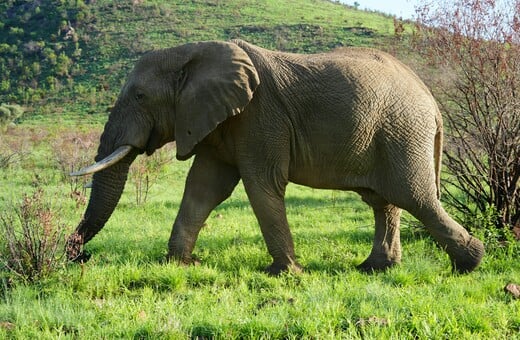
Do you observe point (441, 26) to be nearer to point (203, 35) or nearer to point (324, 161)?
point (324, 161)

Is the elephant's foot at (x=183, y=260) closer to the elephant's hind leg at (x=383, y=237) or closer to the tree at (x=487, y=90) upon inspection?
the elephant's hind leg at (x=383, y=237)

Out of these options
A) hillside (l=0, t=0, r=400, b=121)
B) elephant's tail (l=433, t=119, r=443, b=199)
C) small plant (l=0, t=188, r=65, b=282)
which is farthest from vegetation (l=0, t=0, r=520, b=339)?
hillside (l=0, t=0, r=400, b=121)

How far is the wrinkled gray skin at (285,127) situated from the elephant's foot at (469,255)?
0.03 feet

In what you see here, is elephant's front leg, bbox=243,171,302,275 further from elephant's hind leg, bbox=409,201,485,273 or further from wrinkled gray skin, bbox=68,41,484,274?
elephant's hind leg, bbox=409,201,485,273

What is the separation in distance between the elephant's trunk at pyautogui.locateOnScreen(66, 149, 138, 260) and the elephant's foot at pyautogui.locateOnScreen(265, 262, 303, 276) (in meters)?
1.85

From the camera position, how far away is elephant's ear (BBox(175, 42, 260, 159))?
561 centimetres

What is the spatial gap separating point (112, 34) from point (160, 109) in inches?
2285

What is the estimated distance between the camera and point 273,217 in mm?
5836

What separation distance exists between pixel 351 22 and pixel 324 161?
5786 centimetres

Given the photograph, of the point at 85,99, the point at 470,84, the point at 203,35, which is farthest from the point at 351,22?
the point at 470,84

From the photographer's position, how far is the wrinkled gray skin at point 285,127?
18.7 ft

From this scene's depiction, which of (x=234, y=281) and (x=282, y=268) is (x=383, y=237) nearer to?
(x=282, y=268)

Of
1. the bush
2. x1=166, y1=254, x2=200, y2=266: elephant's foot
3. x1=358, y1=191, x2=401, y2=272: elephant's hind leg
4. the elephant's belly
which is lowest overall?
the bush

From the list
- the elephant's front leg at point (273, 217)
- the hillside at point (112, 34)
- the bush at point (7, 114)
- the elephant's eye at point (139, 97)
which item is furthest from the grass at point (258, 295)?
the hillside at point (112, 34)
